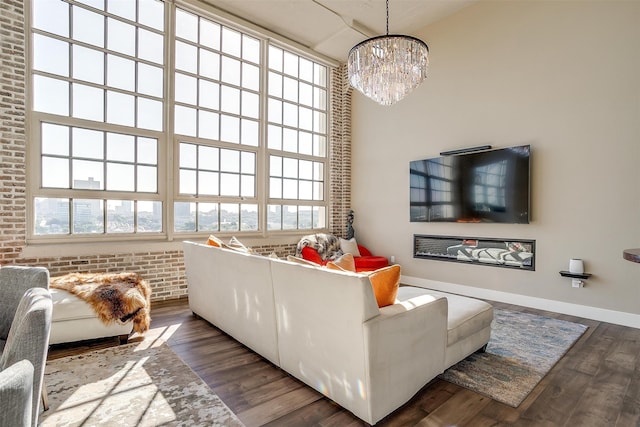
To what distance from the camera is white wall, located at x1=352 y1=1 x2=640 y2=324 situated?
344 cm

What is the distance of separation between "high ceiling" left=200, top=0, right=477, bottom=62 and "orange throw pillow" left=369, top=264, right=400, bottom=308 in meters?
4.33

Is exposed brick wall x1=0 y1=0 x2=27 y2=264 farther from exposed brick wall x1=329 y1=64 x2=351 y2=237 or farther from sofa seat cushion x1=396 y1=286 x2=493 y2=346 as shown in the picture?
exposed brick wall x1=329 y1=64 x2=351 y2=237

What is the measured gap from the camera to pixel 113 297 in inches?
109

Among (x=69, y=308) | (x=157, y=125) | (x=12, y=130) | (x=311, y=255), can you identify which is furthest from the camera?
(x=311, y=255)

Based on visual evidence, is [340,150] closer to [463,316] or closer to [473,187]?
[473,187]

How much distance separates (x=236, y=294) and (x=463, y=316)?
1752 mm

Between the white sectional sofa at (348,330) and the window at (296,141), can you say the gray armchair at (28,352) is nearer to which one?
the white sectional sofa at (348,330)

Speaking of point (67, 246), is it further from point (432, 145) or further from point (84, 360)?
point (432, 145)

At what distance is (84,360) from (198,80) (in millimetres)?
3756

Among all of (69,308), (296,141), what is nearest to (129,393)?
(69,308)

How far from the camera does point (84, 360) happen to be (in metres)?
2.50

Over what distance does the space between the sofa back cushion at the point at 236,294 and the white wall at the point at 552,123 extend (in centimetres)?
334

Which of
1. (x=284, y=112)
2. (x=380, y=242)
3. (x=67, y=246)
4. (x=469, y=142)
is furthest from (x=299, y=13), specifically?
(x=67, y=246)

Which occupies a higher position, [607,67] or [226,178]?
[607,67]
